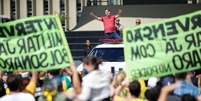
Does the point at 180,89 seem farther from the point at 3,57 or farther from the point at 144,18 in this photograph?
the point at 144,18

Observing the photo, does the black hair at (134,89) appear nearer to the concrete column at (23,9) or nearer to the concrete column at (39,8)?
the concrete column at (39,8)

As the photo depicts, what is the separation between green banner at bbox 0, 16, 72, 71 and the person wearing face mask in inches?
11.6

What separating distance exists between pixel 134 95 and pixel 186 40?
120 cm

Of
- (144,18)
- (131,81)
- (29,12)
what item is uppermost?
(131,81)

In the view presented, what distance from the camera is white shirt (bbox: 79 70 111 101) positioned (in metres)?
Result: 9.16

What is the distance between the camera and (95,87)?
30.4 feet

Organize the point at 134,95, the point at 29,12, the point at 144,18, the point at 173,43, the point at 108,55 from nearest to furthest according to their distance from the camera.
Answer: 1. the point at 134,95
2. the point at 173,43
3. the point at 108,55
4. the point at 144,18
5. the point at 29,12

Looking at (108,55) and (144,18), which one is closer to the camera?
(108,55)

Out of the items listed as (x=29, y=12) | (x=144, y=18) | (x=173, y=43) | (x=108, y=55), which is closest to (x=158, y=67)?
(x=173, y=43)

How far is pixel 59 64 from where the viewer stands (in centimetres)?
945

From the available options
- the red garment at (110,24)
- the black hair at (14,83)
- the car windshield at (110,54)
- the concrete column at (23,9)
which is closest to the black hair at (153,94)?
the black hair at (14,83)

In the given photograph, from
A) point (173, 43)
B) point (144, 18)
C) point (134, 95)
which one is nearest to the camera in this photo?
point (134, 95)

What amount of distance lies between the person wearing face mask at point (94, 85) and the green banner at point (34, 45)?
0.96 feet

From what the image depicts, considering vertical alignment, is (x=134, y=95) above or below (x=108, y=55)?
above
